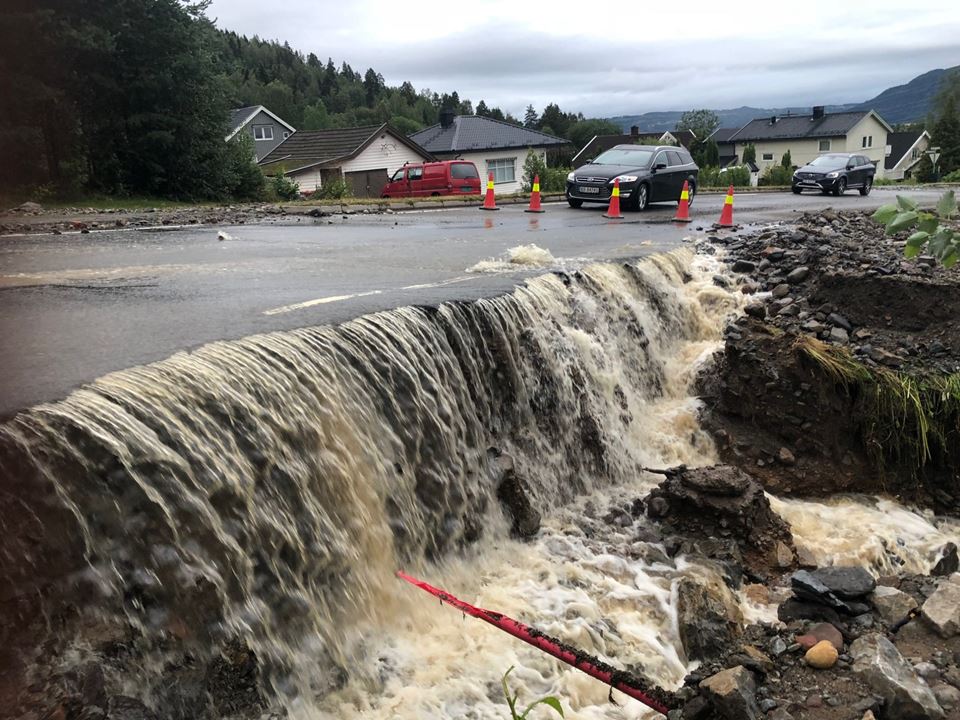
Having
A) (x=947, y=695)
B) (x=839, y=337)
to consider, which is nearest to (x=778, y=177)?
(x=839, y=337)

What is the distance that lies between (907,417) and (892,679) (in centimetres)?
494

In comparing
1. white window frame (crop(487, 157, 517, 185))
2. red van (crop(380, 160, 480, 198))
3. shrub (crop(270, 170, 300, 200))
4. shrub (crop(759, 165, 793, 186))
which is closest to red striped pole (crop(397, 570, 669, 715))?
red van (crop(380, 160, 480, 198))

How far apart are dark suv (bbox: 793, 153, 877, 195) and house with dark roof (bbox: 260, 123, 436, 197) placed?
2154cm

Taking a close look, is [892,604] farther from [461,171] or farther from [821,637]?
[461,171]

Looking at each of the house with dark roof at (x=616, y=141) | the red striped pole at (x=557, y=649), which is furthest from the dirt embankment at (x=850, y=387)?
the house with dark roof at (x=616, y=141)

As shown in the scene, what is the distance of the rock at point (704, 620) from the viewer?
4.95 meters

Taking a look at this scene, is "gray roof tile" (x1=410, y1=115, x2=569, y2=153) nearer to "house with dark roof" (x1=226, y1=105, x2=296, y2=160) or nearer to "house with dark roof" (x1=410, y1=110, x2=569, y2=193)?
"house with dark roof" (x1=410, y1=110, x2=569, y2=193)

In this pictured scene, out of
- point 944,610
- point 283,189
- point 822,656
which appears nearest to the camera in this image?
point 822,656

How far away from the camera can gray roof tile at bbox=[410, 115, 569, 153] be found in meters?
49.8

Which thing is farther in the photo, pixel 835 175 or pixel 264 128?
pixel 264 128

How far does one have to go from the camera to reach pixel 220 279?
7.82 m

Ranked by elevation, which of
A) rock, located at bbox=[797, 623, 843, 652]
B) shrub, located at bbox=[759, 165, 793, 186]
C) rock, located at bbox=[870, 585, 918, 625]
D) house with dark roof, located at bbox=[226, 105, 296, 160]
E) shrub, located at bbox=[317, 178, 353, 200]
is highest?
house with dark roof, located at bbox=[226, 105, 296, 160]

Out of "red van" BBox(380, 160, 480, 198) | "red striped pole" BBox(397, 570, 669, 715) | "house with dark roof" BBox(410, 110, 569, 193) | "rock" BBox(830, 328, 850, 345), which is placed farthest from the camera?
"house with dark roof" BBox(410, 110, 569, 193)

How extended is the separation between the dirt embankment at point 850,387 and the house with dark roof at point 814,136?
221ft
